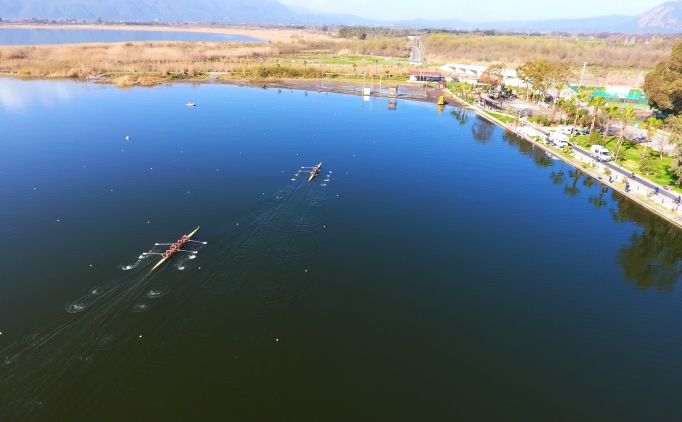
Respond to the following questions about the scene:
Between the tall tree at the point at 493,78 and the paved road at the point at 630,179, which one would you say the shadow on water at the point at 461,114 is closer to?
the tall tree at the point at 493,78

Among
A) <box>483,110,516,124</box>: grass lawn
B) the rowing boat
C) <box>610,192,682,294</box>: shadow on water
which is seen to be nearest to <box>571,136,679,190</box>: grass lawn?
<box>610,192,682,294</box>: shadow on water

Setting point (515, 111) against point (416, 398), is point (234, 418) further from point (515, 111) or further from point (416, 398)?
point (515, 111)

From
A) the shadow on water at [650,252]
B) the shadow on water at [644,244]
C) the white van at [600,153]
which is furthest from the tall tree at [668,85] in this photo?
the shadow on water at [650,252]

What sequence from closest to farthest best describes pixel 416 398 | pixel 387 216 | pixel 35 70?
pixel 416 398, pixel 387 216, pixel 35 70

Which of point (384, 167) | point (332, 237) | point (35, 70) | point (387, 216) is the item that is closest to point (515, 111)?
point (384, 167)

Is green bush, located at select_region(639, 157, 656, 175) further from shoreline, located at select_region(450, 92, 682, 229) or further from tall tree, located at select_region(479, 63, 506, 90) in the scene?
tall tree, located at select_region(479, 63, 506, 90)

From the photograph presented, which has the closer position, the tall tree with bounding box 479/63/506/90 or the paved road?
the paved road
